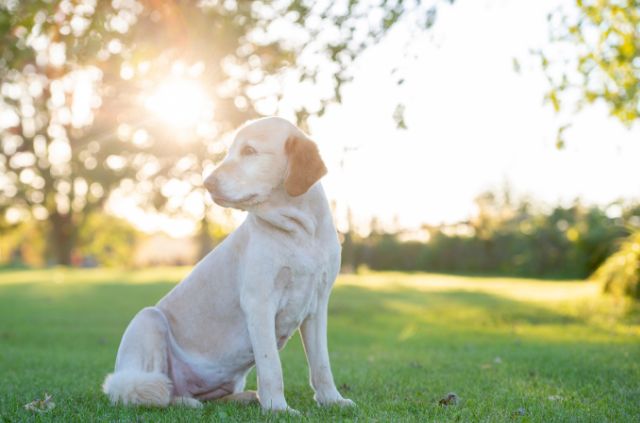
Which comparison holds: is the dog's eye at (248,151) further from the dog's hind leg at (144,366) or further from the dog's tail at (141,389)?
the dog's tail at (141,389)

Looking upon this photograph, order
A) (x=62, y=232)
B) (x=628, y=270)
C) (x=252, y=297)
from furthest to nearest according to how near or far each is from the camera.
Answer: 1. (x=62, y=232)
2. (x=628, y=270)
3. (x=252, y=297)

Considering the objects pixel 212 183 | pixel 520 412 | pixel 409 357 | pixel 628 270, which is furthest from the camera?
pixel 628 270

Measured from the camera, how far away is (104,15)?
21.1ft

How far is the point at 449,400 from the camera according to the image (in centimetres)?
454

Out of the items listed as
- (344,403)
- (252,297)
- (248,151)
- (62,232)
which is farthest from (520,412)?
(62,232)

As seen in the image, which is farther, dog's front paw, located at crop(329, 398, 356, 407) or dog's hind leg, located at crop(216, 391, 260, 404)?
dog's hind leg, located at crop(216, 391, 260, 404)

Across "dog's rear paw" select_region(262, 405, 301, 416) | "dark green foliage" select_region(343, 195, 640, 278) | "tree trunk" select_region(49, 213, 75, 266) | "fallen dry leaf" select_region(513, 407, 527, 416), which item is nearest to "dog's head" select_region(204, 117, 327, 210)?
"dog's rear paw" select_region(262, 405, 301, 416)

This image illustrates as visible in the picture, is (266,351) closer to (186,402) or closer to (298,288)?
(298,288)

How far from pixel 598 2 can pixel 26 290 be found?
50.4ft

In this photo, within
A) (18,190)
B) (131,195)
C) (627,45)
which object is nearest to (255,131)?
(627,45)

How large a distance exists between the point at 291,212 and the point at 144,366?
1.45 meters

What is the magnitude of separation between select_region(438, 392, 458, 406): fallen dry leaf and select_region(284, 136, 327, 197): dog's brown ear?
1793mm

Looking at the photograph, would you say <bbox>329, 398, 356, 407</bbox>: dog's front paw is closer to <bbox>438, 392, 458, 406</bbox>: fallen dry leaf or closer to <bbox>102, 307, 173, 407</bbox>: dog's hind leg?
<bbox>438, 392, 458, 406</bbox>: fallen dry leaf

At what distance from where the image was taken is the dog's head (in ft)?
12.7
